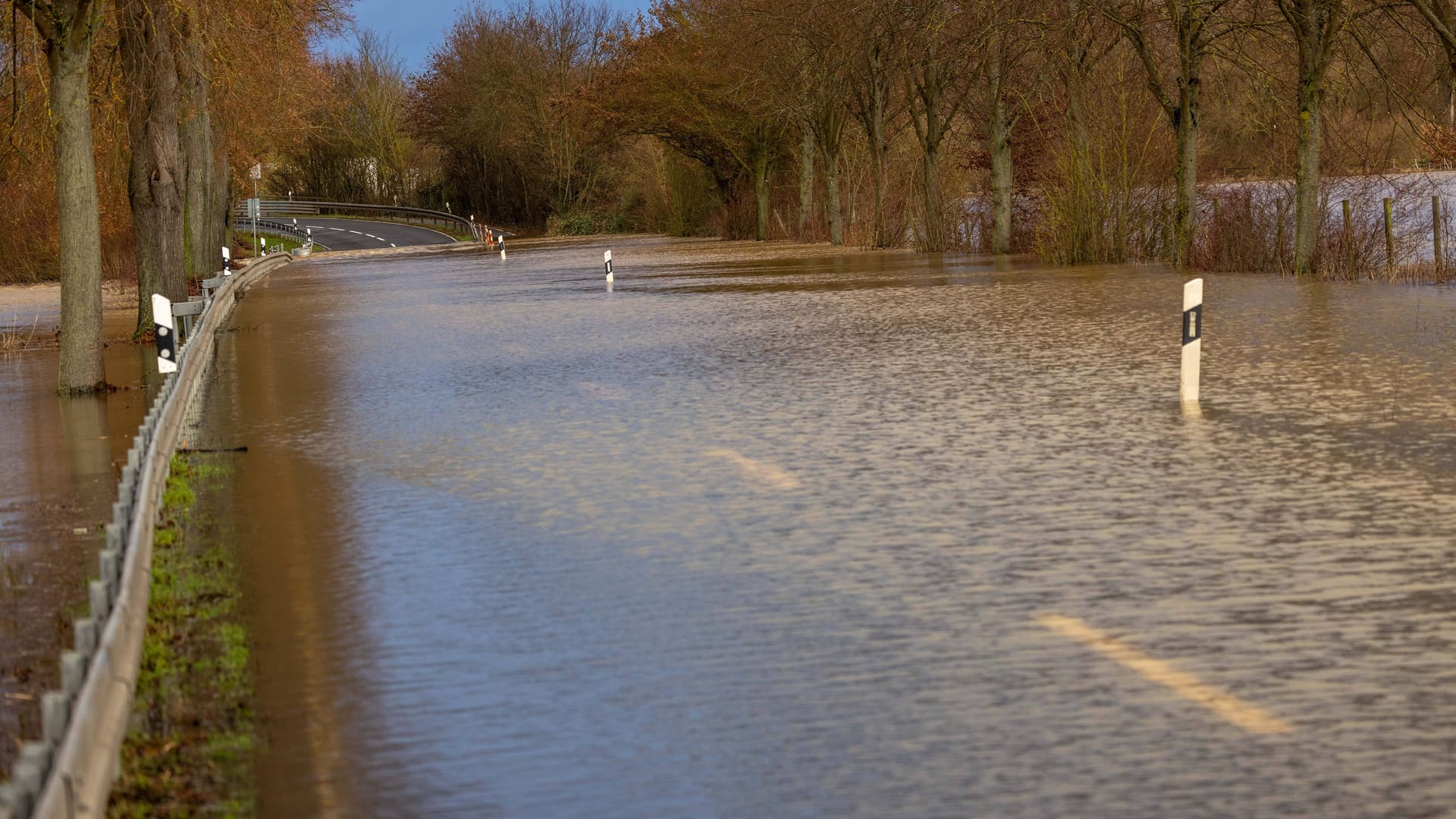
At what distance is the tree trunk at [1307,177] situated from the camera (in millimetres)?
28328

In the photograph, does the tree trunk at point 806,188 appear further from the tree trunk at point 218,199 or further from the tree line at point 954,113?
the tree trunk at point 218,199

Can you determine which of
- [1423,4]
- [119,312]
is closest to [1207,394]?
[1423,4]

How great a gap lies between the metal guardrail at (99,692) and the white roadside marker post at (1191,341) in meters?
7.35

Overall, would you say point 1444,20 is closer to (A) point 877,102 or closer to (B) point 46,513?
(B) point 46,513

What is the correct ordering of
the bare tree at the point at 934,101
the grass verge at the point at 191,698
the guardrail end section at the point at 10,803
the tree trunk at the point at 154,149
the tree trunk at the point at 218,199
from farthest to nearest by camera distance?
1. the tree trunk at the point at 218,199
2. the bare tree at the point at 934,101
3. the tree trunk at the point at 154,149
4. the grass verge at the point at 191,698
5. the guardrail end section at the point at 10,803

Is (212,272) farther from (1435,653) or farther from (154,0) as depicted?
(1435,653)

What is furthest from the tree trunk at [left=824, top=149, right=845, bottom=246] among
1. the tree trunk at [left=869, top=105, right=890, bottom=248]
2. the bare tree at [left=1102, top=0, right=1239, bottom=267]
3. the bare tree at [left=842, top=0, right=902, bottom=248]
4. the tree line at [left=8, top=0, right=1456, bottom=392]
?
the bare tree at [left=1102, top=0, right=1239, bottom=267]

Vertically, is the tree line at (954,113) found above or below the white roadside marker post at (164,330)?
above

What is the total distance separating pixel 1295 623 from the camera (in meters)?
6.92

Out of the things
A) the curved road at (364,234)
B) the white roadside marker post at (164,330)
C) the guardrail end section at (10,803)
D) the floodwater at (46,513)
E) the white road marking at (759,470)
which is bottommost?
the floodwater at (46,513)

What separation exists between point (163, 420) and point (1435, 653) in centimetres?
699

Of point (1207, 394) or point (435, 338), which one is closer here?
point (1207, 394)

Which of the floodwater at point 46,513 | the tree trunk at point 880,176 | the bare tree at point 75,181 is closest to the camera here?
the floodwater at point 46,513

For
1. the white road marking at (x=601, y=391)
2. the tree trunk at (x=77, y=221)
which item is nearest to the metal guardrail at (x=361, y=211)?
the tree trunk at (x=77, y=221)
